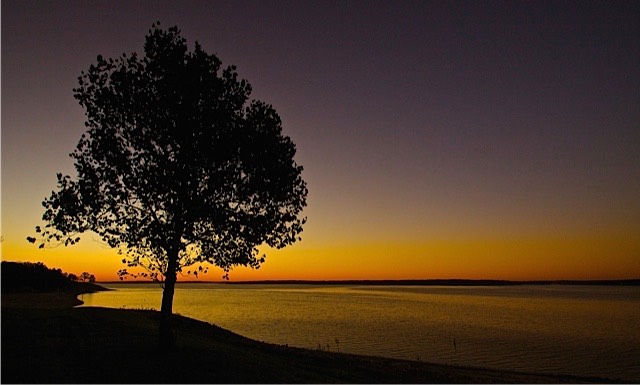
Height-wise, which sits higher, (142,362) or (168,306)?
(168,306)

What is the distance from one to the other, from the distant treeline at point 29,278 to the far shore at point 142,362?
94106mm

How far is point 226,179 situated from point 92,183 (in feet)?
21.9

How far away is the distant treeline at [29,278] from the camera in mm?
112956

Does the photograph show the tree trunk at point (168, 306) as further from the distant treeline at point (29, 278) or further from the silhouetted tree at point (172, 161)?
the distant treeline at point (29, 278)

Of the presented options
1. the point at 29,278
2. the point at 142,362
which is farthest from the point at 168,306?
the point at 29,278

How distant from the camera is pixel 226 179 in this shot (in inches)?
1005

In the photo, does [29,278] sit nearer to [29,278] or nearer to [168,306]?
[29,278]

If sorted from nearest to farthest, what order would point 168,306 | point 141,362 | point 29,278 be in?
point 141,362 → point 168,306 → point 29,278

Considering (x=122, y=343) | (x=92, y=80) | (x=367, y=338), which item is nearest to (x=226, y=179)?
(x=92, y=80)

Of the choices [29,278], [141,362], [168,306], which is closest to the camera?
[141,362]

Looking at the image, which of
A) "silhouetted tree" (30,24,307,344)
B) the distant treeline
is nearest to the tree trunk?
"silhouetted tree" (30,24,307,344)

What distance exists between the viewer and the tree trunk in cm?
2439

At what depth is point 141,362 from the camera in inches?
850

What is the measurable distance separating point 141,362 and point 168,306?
357 cm
